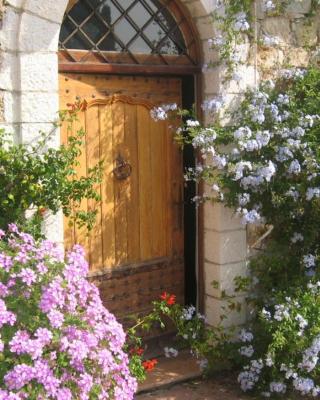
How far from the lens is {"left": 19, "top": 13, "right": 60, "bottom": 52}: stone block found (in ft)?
12.8

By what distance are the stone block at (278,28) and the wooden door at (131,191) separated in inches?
32.7

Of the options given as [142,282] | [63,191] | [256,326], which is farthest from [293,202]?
[63,191]

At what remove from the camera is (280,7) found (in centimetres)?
514

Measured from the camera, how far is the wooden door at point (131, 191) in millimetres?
4598

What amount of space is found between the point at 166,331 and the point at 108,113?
1.77 m

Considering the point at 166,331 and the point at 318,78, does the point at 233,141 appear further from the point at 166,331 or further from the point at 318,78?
the point at 166,331

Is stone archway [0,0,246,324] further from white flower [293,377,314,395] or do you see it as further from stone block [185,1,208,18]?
white flower [293,377,314,395]

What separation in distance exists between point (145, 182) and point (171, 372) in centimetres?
140

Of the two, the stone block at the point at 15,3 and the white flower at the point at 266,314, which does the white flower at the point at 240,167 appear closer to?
the white flower at the point at 266,314

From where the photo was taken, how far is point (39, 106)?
3.97m

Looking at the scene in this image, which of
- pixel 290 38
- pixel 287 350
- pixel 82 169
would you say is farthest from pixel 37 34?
pixel 287 350

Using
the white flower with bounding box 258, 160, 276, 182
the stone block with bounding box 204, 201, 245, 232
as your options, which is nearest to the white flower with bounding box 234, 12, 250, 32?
the white flower with bounding box 258, 160, 276, 182

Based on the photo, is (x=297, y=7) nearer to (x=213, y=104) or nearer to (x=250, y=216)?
(x=213, y=104)

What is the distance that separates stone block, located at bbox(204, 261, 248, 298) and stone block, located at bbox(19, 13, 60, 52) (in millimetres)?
2027
